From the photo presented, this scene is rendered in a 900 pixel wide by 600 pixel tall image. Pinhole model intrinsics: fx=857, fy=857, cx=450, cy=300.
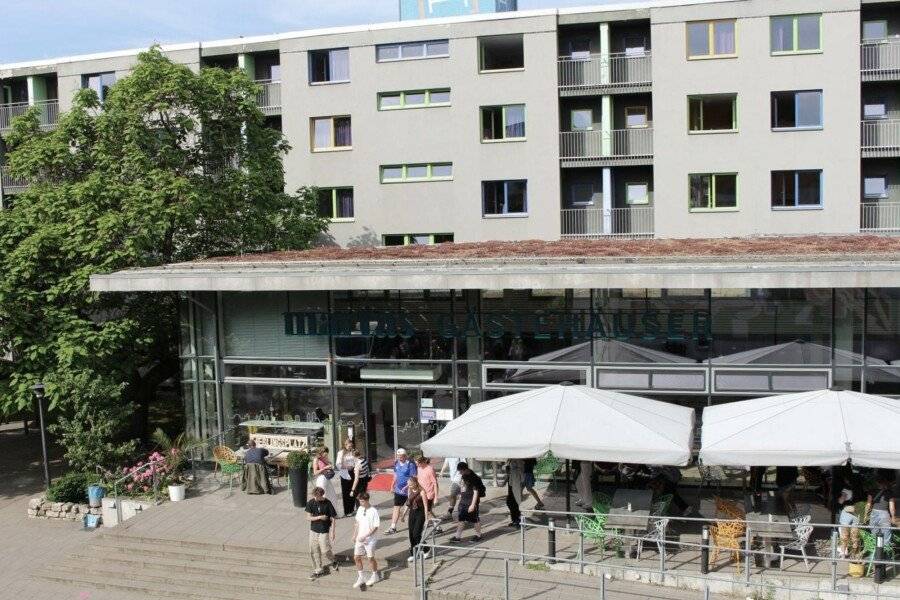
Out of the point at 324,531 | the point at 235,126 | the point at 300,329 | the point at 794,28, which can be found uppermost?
the point at 794,28

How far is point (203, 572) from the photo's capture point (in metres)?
15.2

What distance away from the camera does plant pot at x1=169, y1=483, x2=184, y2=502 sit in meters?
18.1

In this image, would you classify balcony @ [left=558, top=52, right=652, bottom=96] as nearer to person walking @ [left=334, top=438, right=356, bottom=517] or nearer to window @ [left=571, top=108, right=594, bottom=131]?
window @ [left=571, top=108, right=594, bottom=131]

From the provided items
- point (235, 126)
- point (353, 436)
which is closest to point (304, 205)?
point (235, 126)

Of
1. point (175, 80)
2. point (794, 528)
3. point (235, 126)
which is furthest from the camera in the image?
point (235, 126)

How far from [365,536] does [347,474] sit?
122 inches

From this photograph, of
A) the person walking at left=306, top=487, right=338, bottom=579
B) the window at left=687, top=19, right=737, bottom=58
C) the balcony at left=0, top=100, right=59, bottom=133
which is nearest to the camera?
the person walking at left=306, top=487, right=338, bottom=579

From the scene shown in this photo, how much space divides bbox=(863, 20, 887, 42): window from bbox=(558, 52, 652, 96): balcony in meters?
7.65

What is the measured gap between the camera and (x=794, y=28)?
30.0 meters

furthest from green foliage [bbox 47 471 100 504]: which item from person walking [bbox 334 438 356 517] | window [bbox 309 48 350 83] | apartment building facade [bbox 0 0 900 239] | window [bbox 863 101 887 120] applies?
window [bbox 863 101 887 120]

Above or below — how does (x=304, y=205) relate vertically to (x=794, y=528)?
above

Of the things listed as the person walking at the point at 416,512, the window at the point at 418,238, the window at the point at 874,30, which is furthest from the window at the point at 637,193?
the person walking at the point at 416,512

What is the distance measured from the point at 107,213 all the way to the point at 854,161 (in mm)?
24202

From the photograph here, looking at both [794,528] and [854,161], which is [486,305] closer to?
[794,528]
